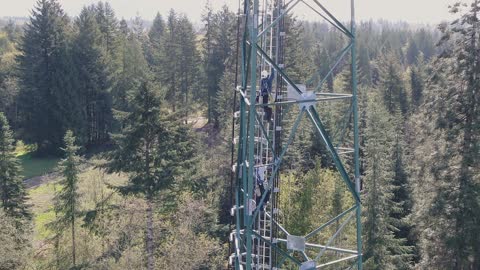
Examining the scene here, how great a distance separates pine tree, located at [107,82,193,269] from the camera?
21.7 metres

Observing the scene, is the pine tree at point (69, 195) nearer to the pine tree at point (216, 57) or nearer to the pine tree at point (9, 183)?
the pine tree at point (9, 183)

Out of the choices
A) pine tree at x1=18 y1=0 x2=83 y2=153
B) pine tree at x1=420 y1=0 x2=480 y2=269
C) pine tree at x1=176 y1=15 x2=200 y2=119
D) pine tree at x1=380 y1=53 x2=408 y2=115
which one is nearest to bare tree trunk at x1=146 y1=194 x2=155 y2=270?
pine tree at x1=420 y1=0 x2=480 y2=269

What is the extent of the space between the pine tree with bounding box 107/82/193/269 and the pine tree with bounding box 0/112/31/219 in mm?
8125

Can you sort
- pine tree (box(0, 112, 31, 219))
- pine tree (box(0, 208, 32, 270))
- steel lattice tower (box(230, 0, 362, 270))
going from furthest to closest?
pine tree (box(0, 112, 31, 219)), pine tree (box(0, 208, 32, 270)), steel lattice tower (box(230, 0, 362, 270))

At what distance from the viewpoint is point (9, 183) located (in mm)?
27500

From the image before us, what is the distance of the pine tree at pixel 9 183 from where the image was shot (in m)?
27.2

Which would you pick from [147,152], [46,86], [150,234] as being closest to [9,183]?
[147,152]

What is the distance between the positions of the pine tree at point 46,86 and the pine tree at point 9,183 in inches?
812

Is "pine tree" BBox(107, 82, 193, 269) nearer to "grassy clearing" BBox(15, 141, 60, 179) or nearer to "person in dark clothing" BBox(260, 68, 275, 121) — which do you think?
"person in dark clothing" BBox(260, 68, 275, 121)

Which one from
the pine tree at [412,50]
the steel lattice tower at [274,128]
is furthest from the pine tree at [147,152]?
the pine tree at [412,50]

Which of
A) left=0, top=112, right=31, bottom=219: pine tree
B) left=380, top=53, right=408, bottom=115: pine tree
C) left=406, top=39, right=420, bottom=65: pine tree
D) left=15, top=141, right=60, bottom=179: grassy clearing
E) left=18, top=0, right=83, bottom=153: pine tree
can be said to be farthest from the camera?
left=406, top=39, right=420, bottom=65: pine tree

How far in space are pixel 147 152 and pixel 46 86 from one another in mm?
31516

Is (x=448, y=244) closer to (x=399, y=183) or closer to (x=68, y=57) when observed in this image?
(x=399, y=183)

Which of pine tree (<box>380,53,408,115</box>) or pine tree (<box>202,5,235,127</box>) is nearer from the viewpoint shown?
pine tree (<box>380,53,408,115</box>)
